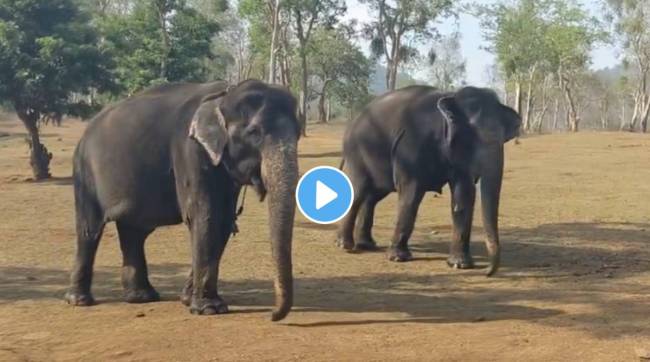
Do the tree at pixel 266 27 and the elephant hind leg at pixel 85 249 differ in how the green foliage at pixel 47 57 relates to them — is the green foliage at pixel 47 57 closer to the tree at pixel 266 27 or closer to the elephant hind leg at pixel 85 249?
the elephant hind leg at pixel 85 249

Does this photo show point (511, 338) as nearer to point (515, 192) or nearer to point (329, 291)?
point (329, 291)

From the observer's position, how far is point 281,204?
24.6ft

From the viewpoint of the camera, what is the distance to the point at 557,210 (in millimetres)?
17609

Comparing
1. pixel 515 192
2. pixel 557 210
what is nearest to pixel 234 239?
pixel 557 210

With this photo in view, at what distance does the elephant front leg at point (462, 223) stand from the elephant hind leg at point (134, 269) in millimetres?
4042

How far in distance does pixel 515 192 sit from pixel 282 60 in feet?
98.9

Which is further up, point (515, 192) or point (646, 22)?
point (646, 22)

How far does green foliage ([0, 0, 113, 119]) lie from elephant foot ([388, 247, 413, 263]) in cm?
1324

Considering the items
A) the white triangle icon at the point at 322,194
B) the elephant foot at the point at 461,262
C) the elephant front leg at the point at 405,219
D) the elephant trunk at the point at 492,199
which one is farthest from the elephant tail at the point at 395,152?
the white triangle icon at the point at 322,194

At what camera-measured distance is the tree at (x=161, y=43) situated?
2995 cm

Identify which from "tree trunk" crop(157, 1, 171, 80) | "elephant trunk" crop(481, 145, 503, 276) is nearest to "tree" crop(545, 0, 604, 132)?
"tree trunk" crop(157, 1, 171, 80)

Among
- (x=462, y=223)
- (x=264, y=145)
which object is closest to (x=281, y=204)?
(x=264, y=145)

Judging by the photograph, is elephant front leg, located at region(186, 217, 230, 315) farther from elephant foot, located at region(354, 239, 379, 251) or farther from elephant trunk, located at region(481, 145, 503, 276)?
elephant foot, located at region(354, 239, 379, 251)

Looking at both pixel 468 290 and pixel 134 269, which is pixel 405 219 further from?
pixel 134 269
